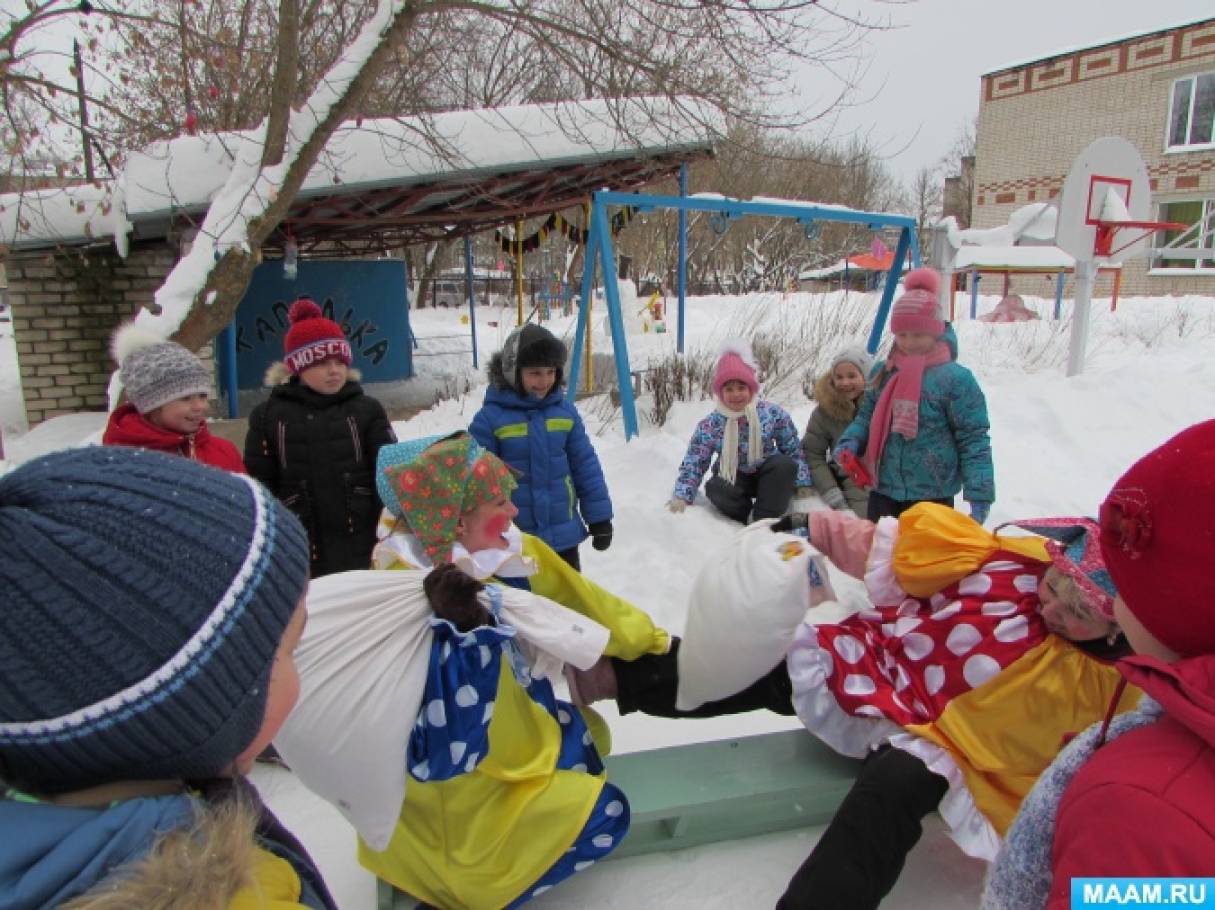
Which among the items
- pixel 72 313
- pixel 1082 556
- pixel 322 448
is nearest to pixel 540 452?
pixel 322 448

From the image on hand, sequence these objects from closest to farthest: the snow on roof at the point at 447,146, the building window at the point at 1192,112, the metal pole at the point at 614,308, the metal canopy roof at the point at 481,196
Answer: the snow on roof at the point at 447,146, the metal pole at the point at 614,308, the metal canopy roof at the point at 481,196, the building window at the point at 1192,112

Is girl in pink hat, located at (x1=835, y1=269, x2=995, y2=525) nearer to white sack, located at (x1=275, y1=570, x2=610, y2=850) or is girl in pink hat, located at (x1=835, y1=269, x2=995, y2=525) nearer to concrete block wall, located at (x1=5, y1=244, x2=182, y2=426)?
white sack, located at (x1=275, y1=570, x2=610, y2=850)

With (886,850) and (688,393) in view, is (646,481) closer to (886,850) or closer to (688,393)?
(688,393)

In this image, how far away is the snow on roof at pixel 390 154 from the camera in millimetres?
5750

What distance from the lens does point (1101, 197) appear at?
7.77 metres

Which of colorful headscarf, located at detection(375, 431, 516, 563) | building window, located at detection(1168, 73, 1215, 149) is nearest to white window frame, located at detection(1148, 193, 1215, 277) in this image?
building window, located at detection(1168, 73, 1215, 149)

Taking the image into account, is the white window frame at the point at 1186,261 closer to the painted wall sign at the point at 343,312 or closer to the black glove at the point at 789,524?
the painted wall sign at the point at 343,312

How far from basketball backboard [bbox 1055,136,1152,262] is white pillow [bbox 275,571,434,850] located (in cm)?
828

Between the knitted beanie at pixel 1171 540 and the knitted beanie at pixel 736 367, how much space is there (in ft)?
11.4

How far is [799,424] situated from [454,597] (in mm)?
5366

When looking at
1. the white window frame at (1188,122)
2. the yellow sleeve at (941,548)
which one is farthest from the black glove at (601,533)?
the white window frame at (1188,122)

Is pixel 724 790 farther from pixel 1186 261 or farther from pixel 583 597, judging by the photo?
pixel 1186 261

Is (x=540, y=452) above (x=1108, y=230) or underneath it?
underneath

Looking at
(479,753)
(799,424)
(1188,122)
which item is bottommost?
(799,424)
